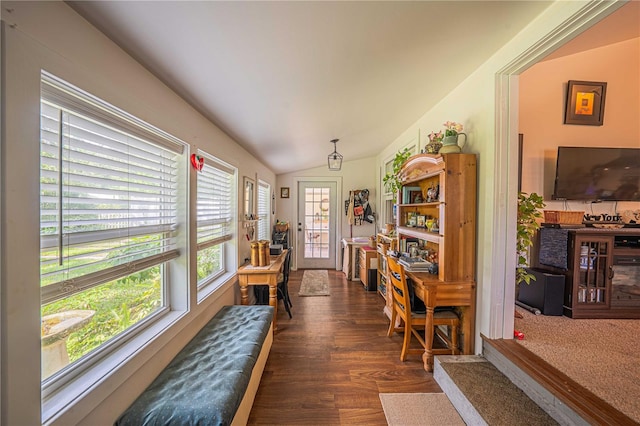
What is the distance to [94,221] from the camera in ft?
3.59

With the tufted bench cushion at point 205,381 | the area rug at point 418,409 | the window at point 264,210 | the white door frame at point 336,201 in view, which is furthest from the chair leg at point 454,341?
the white door frame at point 336,201

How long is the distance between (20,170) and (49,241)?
0.97ft

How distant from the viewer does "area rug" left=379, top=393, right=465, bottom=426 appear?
62.0 inches

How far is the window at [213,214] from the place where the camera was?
2143mm

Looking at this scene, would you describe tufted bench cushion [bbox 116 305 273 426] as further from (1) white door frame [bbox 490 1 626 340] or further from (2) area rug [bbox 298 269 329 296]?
(2) area rug [bbox 298 269 329 296]

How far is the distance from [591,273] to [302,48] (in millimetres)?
3377

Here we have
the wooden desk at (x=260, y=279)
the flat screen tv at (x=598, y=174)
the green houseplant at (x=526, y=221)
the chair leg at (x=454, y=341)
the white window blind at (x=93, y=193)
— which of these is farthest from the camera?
the wooden desk at (x=260, y=279)

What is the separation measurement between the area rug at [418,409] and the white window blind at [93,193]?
1.89m

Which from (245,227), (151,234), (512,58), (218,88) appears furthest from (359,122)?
(151,234)

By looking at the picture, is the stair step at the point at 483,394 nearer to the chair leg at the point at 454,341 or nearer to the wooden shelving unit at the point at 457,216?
the chair leg at the point at 454,341

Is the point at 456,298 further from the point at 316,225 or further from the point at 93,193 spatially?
the point at 316,225

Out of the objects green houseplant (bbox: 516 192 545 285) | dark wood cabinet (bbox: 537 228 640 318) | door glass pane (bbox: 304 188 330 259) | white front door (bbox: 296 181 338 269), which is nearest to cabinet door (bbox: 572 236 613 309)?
dark wood cabinet (bbox: 537 228 640 318)

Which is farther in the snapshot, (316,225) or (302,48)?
(316,225)

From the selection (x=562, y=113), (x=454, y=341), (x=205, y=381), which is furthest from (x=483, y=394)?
(x=562, y=113)
